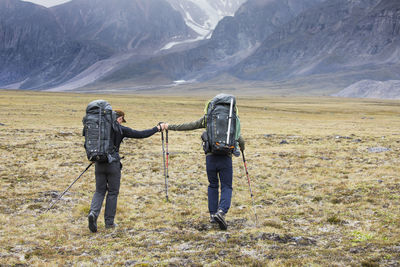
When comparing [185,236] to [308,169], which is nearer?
[185,236]

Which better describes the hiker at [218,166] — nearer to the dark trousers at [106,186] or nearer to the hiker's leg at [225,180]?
the hiker's leg at [225,180]

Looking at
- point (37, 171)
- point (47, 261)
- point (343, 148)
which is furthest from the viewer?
point (343, 148)

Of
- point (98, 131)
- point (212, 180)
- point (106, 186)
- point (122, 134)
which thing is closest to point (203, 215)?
point (212, 180)

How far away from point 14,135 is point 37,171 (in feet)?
41.9

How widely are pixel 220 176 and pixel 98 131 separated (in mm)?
3088

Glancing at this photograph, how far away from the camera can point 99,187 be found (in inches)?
355

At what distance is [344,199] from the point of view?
11.3 metres

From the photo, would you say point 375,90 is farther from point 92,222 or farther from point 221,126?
point 92,222

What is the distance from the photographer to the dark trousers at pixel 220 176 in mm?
8805

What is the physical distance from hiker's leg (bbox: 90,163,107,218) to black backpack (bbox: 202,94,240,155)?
2.57m

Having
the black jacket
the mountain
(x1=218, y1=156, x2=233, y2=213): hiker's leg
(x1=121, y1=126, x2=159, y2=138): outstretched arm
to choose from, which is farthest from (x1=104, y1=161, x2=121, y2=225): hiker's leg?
the mountain

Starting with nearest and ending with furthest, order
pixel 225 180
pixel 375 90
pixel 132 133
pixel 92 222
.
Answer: pixel 92 222 < pixel 225 180 < pixel 132 133 < pixel 375 90

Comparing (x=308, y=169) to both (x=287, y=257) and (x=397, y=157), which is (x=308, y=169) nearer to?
(x=397, y=157)

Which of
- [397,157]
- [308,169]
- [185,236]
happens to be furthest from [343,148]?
[185,236]
